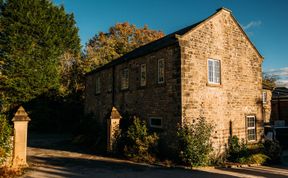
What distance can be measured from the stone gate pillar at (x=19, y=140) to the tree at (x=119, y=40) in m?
26.0

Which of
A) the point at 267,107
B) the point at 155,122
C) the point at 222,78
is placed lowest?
the point at 155,122

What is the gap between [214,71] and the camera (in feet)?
51.1

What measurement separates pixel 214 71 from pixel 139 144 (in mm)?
6710

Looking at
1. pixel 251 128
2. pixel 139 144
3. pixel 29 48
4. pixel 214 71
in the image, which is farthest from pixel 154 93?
pixel 29 48

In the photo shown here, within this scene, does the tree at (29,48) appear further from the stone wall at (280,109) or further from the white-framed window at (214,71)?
the stone wall at (280,109)

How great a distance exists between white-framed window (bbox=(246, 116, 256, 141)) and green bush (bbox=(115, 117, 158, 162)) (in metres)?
7.08

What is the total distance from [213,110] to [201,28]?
17.0 ft

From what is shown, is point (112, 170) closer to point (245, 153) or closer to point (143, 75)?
point (143, 75)

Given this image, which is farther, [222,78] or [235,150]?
[222,78]

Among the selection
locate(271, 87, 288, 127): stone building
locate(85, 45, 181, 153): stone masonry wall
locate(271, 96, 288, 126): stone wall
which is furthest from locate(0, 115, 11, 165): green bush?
locate(271, 96, 288, 126): stone wall

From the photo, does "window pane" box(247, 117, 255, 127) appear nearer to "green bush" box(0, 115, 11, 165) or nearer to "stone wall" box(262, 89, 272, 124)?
"stone wall" box(262, 89, 272, 124)

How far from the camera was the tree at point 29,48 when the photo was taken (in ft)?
96.3

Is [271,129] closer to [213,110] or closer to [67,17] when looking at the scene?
[213,110]

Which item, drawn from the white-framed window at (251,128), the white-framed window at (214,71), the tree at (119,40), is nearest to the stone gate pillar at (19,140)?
the white-framed window at (214,71)
